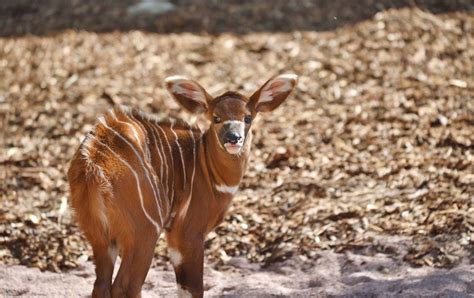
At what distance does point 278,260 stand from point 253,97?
1337 mm

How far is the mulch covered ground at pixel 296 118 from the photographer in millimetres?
6496

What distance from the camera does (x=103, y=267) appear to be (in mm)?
4859

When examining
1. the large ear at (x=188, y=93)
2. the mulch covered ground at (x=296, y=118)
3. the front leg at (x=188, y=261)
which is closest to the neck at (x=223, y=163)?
the large ear at (x=188, y=93)

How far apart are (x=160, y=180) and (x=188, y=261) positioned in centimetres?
54

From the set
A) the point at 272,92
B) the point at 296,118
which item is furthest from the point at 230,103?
the point at 296,118

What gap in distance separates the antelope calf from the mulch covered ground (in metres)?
1.19

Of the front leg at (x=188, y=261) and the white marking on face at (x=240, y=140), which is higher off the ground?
the white marking on face at (x=240, y=140)

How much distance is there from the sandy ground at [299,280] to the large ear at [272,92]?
1.20 m

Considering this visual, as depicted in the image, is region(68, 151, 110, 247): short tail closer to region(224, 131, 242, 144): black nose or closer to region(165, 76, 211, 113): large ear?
region(224, 131, 242, 144): black nose

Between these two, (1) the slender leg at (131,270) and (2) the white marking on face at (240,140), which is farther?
(2) the white marking on face at (240,140)

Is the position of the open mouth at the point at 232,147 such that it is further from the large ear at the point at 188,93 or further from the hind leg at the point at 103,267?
the hind leg at the point at 103,267

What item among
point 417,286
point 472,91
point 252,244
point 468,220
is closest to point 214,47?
point 472,91

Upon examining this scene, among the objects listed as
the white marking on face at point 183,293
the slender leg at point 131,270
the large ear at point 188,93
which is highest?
the large ear at point 188,93

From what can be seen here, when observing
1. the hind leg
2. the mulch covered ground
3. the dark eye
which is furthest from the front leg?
the mulch covered ground
